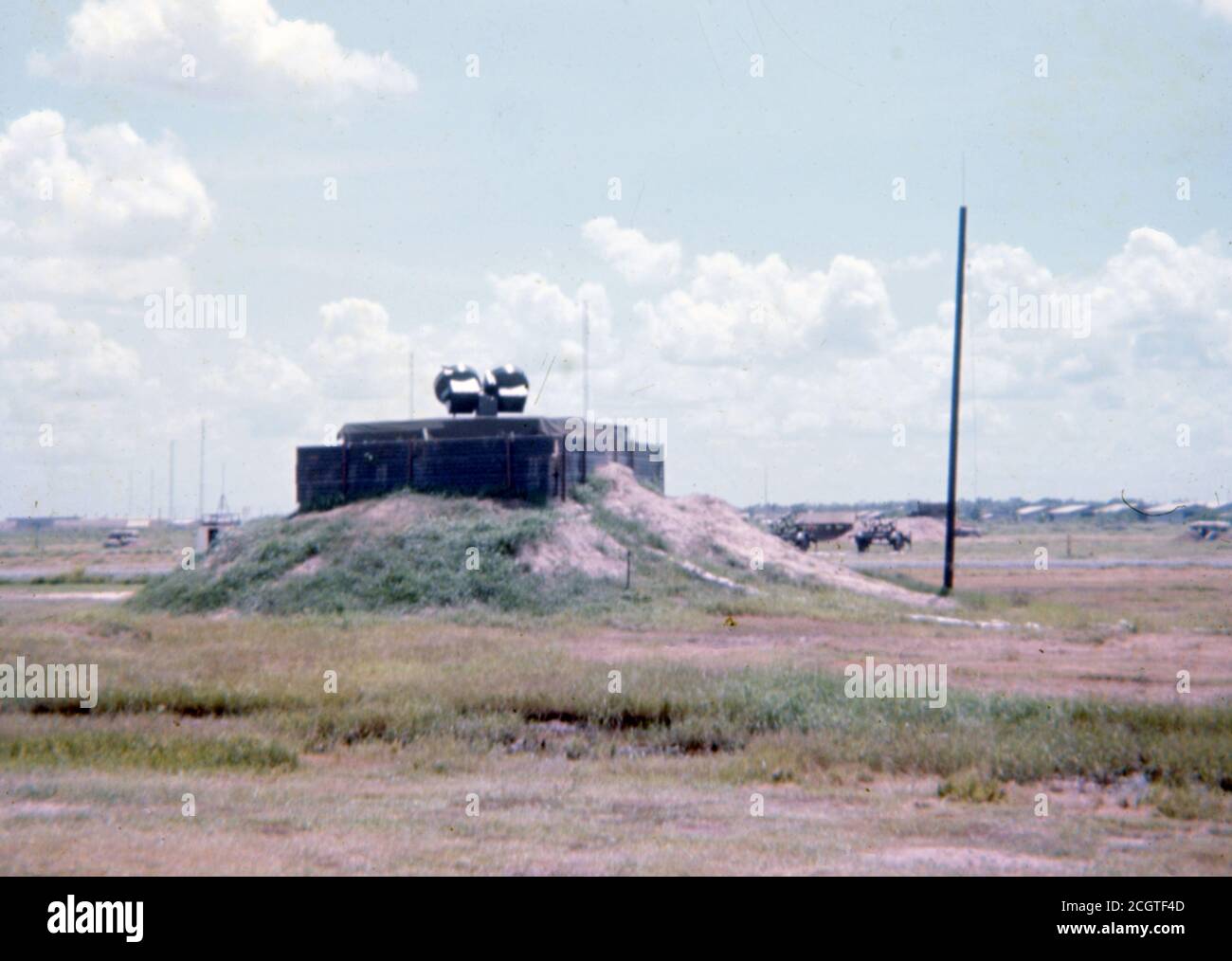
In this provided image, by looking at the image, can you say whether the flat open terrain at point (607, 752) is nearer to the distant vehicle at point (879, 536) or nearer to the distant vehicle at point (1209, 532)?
the distant vehicle at point (879, 536)

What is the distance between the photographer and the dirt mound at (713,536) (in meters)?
35.2

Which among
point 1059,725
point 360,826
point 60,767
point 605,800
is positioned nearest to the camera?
point 360,826

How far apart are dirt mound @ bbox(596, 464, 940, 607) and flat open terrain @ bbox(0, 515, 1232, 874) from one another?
8.40 meters

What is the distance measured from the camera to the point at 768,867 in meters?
8.49

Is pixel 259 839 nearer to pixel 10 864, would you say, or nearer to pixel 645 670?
pixel 10 864

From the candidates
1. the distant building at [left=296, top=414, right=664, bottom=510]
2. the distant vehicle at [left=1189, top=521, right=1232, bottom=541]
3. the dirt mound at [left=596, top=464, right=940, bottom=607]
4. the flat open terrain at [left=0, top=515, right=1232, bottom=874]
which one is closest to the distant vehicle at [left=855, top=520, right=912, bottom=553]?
the distant vehicle at [left=1189, top=521, right=1232, bottom=541]

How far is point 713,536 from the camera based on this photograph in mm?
37062

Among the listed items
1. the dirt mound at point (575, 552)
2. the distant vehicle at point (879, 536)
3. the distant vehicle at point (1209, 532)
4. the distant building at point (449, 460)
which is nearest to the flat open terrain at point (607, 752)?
the dirt mound at point (575, 552)

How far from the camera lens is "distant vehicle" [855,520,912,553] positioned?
72375 millimetres

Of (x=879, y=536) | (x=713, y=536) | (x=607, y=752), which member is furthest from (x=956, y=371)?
(x=879, y=536)

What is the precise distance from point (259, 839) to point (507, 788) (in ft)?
10.6

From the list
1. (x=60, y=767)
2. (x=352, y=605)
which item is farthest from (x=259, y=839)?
(x=352, y=605)

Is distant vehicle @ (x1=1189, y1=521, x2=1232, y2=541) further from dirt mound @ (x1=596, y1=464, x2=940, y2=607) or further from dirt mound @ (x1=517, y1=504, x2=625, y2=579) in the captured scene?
dirt mound @ (x1=517, y1=504, x2=625, y2=579)

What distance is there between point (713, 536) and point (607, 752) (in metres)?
22.7
